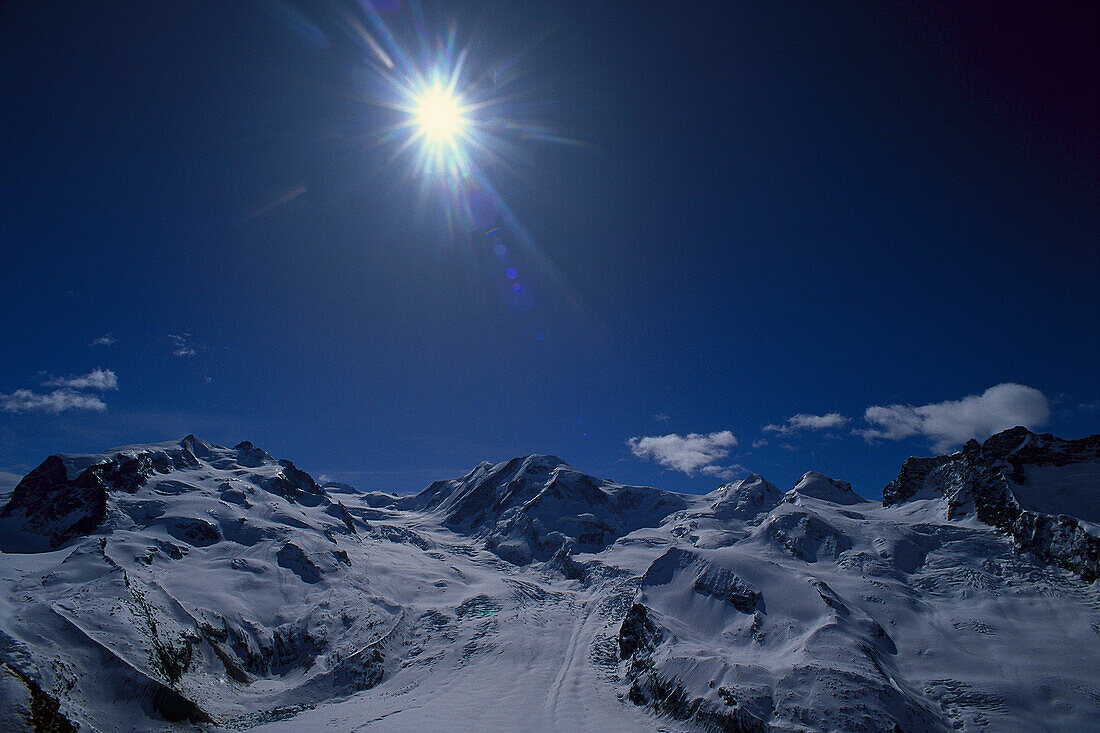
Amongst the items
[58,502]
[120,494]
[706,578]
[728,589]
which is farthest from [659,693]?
[58,502]

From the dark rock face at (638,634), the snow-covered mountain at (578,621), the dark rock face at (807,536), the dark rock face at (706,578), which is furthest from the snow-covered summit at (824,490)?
the dark rock face at (638,634)

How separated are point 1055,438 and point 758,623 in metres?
76.6

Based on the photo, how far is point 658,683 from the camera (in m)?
47.6

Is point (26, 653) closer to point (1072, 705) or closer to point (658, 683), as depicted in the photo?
point (658, 683)

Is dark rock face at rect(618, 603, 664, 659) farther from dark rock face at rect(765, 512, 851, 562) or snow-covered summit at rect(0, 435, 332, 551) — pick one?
snow-covered summit at rect(0, 435, 332, 551)

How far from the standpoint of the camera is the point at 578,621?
84.5 meters

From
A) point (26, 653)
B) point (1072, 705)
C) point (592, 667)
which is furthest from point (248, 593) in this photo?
point (1072, 705)

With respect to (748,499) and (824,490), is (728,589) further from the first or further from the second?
(748,499)

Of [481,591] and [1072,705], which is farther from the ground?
[481,591]

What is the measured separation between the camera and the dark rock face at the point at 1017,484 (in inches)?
2350

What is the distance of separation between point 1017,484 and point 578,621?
80.8 meters

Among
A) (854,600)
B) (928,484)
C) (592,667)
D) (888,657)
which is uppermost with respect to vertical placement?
(928,484)

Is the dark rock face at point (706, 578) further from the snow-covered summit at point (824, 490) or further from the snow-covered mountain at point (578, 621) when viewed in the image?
the snow-covered summit at point (824, 490)

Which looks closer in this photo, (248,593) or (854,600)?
(854,600)
